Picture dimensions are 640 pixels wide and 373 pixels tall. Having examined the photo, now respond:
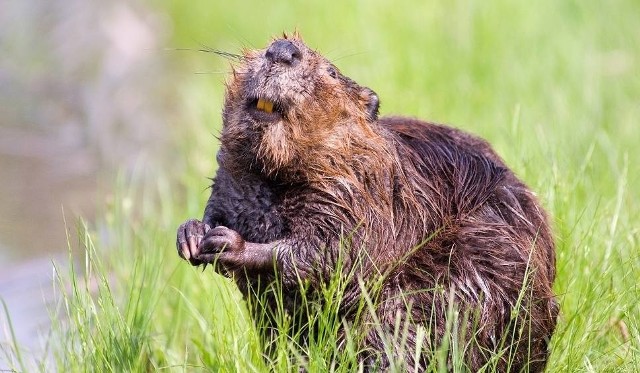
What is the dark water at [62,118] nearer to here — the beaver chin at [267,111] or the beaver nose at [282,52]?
the beaver chin at [267,111]

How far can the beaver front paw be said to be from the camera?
301cm

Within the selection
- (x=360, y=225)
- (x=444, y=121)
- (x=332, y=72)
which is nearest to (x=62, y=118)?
(x=444, y=121)

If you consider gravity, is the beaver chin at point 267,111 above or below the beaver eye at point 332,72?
below

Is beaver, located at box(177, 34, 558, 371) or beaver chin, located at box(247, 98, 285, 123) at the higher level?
beaver chin, located at box(247, 98, 285, 123)

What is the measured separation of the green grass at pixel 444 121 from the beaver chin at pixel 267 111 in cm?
48

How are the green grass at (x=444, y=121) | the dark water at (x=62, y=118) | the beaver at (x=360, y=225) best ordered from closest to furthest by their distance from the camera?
the beaver at (x=360, y=225)
the green grass at (x=444, y=121)
the dark water at (x=62, y=118)

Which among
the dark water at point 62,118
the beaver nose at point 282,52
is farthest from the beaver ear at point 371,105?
the dark water at point 62,118

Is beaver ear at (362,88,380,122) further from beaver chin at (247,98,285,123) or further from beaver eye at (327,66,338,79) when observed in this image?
beaver chin at (247,98,285,123)

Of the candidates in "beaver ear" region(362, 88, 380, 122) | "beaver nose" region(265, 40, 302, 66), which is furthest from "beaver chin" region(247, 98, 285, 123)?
"beaver ear" region(362, 88, 380, 122)

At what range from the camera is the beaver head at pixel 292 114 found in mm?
3027

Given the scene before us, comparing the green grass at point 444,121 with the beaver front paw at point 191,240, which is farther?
the green grass at point 444,121

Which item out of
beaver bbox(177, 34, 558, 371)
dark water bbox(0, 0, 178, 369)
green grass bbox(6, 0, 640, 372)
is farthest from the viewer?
dark water bbox(0, 0, 178, 369)

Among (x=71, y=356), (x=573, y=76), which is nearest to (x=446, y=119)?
(x=573, y=76)

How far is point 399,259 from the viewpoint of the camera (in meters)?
3.05
